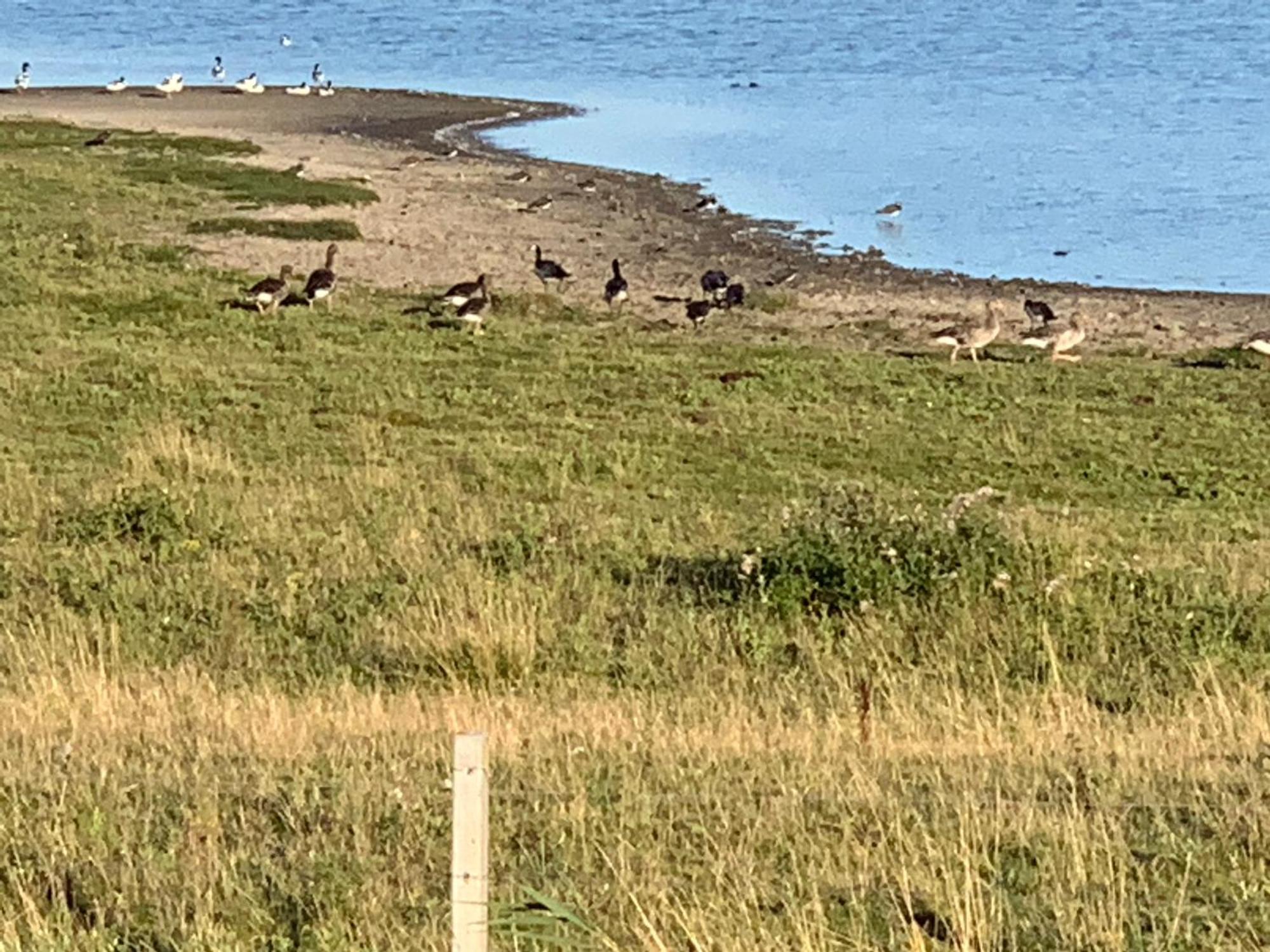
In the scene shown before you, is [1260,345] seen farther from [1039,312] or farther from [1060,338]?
[1039,312]

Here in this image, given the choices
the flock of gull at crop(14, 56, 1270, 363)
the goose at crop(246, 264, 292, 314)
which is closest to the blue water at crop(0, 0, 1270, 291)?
the flock of gull at crop(14, 56, 1270, 363)

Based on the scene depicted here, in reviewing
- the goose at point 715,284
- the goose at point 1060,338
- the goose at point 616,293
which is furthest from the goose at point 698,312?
the goose at point 1060,338

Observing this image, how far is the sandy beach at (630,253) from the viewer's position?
1037 inches

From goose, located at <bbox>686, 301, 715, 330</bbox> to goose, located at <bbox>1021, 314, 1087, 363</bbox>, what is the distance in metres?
3.50

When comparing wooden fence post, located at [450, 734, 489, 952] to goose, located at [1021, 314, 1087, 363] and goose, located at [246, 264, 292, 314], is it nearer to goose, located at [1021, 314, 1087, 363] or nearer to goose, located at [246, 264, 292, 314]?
goose, located at [246, 264, 292, 314]

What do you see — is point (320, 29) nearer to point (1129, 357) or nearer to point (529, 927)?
point (1129, 357)

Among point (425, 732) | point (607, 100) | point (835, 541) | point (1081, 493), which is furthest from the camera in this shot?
point (607, 100)

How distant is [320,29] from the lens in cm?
10038

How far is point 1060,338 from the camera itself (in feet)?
75.1

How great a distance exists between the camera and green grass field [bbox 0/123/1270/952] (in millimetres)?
6465

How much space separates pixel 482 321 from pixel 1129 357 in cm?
681

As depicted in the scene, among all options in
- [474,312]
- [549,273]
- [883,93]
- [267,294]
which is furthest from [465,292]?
[883,93]

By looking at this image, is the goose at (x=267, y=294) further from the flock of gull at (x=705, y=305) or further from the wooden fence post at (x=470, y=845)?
the wooden fence post at (x=470, y=845)

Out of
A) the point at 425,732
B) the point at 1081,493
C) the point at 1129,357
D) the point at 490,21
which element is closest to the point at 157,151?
the point at 1129,357
